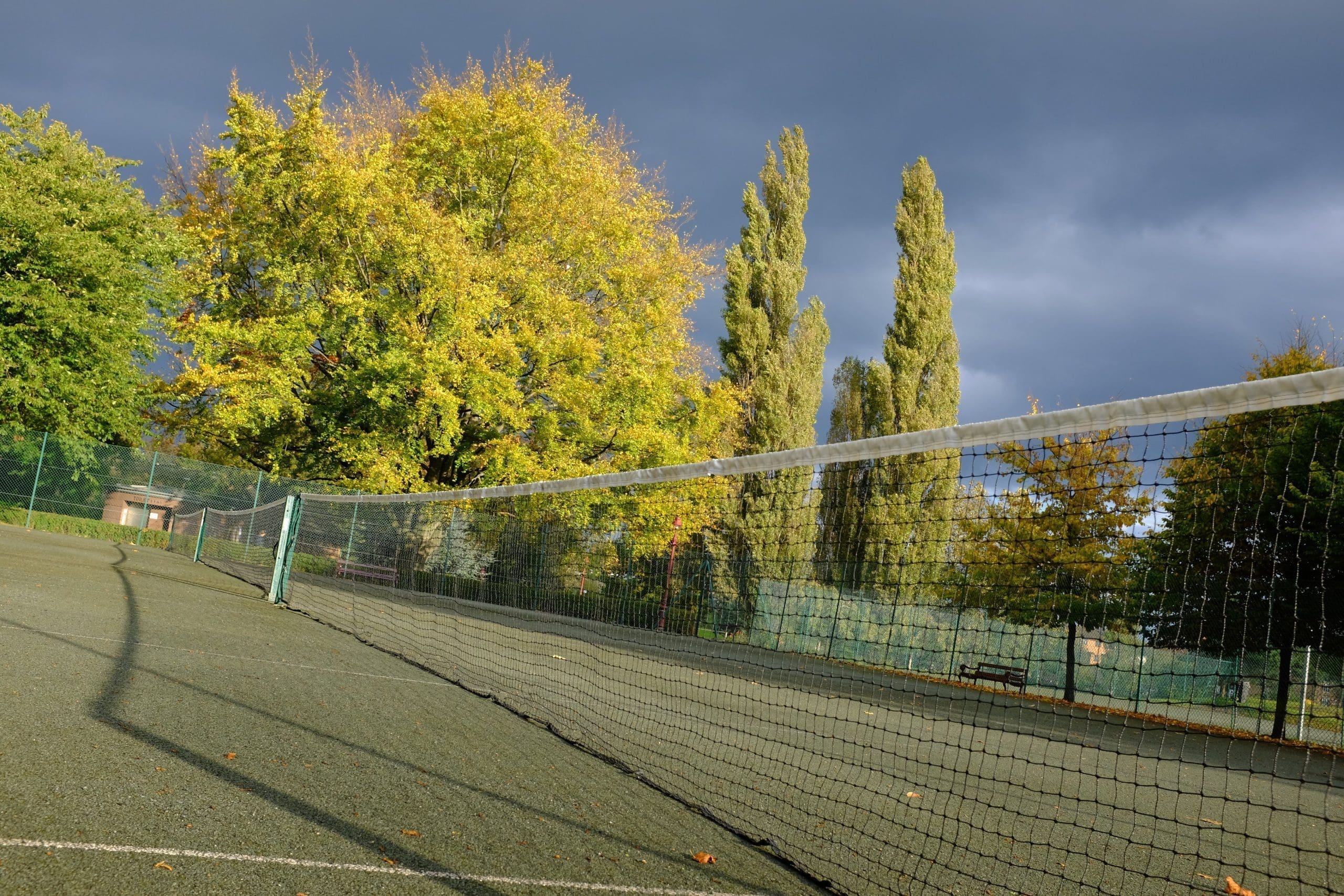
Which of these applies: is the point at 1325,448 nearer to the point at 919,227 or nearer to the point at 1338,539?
the point at 1338,539

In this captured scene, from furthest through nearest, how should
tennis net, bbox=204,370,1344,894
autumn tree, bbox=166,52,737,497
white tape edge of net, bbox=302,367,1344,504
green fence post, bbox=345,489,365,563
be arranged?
autumn tree, bbox=166,52,737,497 < green fence post, bbox=345,489,365,563 < tennis net, bbox=204,370,1344,894 < white tape edge of net, bbox=302,367,1344,504

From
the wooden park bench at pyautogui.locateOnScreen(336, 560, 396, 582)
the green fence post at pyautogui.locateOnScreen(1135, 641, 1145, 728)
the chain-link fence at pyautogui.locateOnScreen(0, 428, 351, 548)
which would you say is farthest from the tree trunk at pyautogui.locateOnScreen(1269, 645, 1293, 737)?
the chain-link fence at pyautogui.locateOnScreen(0, 428, 351, 548)

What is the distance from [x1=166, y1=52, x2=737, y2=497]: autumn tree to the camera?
67.6ft

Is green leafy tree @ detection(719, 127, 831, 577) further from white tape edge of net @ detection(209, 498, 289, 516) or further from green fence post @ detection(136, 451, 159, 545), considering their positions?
green fence post @ detection(136, 451, 159, 545)

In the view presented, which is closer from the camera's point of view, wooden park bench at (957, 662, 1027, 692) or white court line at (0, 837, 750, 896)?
white court line at (0, 837, 750, 896)

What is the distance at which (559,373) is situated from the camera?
21750 millimetres

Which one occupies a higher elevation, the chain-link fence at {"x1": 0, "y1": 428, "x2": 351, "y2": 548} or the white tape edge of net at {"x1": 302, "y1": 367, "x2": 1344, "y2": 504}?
the white tape edge of net at {"x1": 302, "y1": 367, "x2": 1344, "y2": 504}

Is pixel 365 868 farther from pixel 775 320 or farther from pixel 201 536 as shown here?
pixel 775 320

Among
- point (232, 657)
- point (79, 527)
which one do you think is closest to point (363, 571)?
point (232, 657)

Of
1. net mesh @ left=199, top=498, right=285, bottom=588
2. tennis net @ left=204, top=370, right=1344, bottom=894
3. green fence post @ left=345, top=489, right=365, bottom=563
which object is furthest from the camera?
net mesh @ left=199, top=498, right=285, bottom=588

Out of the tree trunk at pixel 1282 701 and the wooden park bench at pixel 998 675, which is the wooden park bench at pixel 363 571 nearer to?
the wooden park bench at pixel 998 675

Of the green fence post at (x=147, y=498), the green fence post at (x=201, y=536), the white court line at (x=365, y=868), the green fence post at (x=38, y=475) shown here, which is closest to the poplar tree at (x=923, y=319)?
the green fence post at (x=201, y=536)

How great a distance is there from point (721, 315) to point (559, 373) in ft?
32.6

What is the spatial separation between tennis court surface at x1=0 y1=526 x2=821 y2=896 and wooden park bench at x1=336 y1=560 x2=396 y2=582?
4676mm
